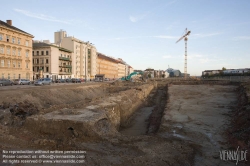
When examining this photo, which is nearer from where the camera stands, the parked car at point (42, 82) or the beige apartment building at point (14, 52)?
the parked car at point (42, 82)

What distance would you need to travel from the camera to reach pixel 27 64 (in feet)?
170

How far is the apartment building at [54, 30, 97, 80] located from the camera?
264 feet

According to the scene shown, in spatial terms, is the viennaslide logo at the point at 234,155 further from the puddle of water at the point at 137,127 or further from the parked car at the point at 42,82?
the parked car at the point at 42,82

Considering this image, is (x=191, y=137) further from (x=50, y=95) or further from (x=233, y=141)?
(x=50, y=95)

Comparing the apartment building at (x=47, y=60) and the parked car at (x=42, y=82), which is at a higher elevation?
the apartment building at (x=47, y=60)

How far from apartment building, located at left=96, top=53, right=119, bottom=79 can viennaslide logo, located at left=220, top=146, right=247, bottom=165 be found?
9700cm

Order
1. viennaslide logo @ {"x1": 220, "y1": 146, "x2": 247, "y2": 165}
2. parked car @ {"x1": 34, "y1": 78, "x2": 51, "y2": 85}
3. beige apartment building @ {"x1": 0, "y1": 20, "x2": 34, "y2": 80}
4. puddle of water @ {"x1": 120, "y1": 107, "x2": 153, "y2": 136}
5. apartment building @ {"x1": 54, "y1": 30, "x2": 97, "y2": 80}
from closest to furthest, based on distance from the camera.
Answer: viennaslide logo @ {"x1": 220, "y1": 146, "x2": 247, "y2": 165} < puddle of water @ {"x1": 120, "y1": 107, "x2": 153, "y2": 136} < parked car @ {"x1": 34, "y1": 78, "x2": 51, "y2": 85} < beige apartment building @ {"x1": 0, "y1": 20, "x2": 34, "y2": 80} < apartment building @ {"x1": 54, "y1": 30, "x2": 97, "y2": 80}

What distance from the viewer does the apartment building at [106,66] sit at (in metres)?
107

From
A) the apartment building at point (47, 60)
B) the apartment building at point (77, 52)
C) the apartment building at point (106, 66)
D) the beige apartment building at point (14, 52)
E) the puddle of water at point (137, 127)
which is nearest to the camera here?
the puddle of water at point (137, 127)

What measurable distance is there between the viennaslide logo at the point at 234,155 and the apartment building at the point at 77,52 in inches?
2753

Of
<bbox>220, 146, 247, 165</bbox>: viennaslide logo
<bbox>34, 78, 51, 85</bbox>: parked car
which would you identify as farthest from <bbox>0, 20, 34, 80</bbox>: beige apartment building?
<bbox>220, 146, 247, 165</bbox>: viennaslide logo

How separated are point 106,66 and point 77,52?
34899mm

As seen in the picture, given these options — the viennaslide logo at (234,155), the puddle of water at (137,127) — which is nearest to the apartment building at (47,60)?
the puddle of water at (137,127)

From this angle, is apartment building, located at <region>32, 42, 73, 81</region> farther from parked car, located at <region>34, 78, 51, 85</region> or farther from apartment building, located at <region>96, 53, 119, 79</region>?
apartment building, located at <region>96, 53, 119, 79</region>
